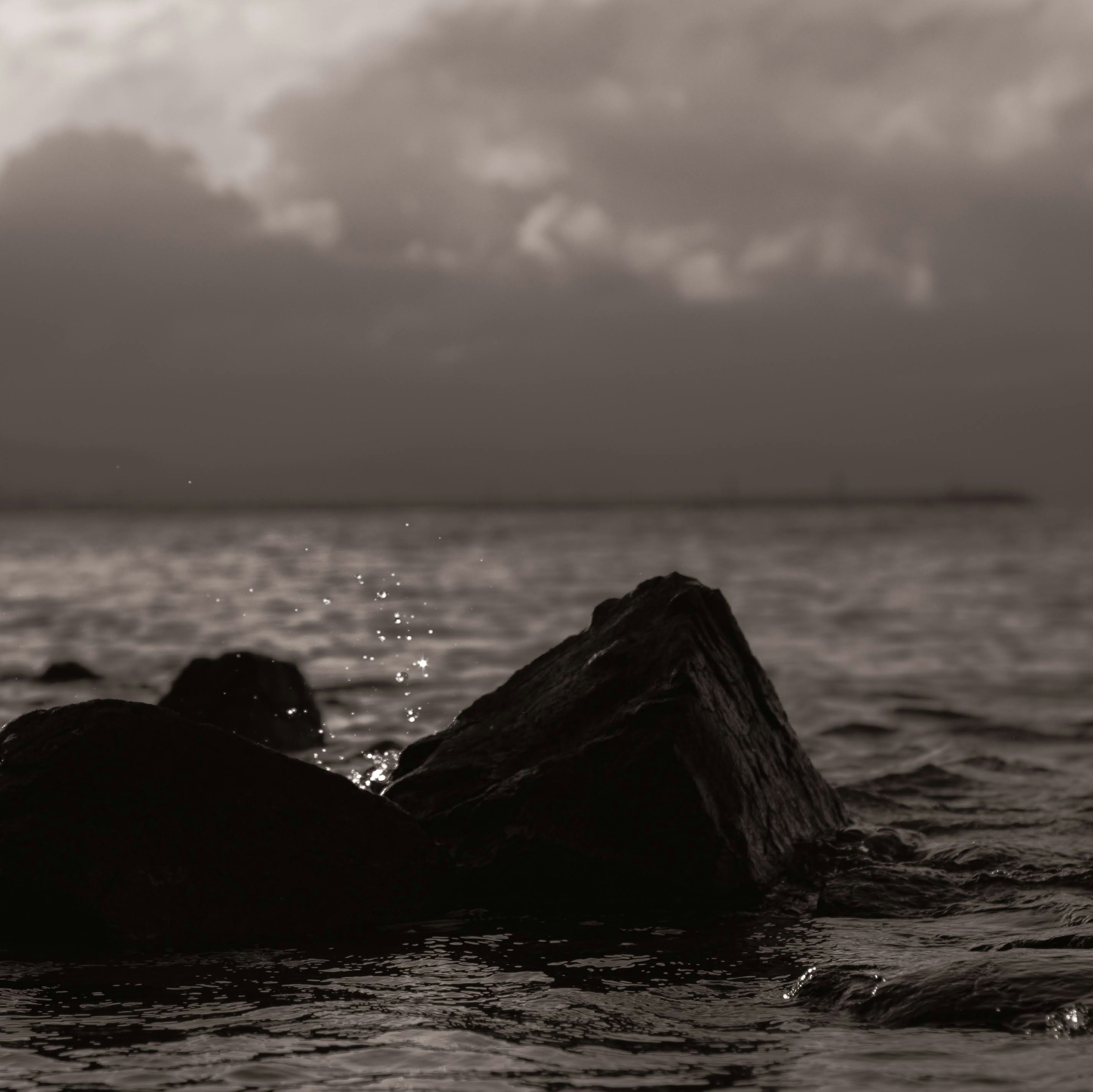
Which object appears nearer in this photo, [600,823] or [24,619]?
[600,823]

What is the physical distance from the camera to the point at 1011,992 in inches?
196

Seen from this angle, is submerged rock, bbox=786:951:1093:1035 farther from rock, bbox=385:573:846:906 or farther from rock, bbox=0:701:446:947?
rock, bbox=0:701:446:947

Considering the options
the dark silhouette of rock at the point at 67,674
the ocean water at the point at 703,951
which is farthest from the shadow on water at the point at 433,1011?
the dark silhouette of rock at the point at 67,674

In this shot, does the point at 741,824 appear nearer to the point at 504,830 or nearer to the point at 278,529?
the point at 504,830

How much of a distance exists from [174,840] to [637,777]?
2.23 m

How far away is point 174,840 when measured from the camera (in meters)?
6.16

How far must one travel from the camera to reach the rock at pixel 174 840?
6.04 m

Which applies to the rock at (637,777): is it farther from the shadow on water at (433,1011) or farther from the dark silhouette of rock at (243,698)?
the dark silhouette of rock at (243,698)

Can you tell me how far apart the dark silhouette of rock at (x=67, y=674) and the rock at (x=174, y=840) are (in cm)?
844

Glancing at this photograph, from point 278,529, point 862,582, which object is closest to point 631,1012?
point 862,582

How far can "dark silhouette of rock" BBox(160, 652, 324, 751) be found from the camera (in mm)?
10734

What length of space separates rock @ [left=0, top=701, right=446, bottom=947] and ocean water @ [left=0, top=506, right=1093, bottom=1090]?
29cm

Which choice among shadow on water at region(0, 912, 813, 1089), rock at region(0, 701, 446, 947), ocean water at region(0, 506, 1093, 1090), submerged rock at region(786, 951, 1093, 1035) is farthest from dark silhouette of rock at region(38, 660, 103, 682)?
submerged rock at region(786, 951, 1093, 1035)

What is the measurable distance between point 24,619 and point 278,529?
268 feet
